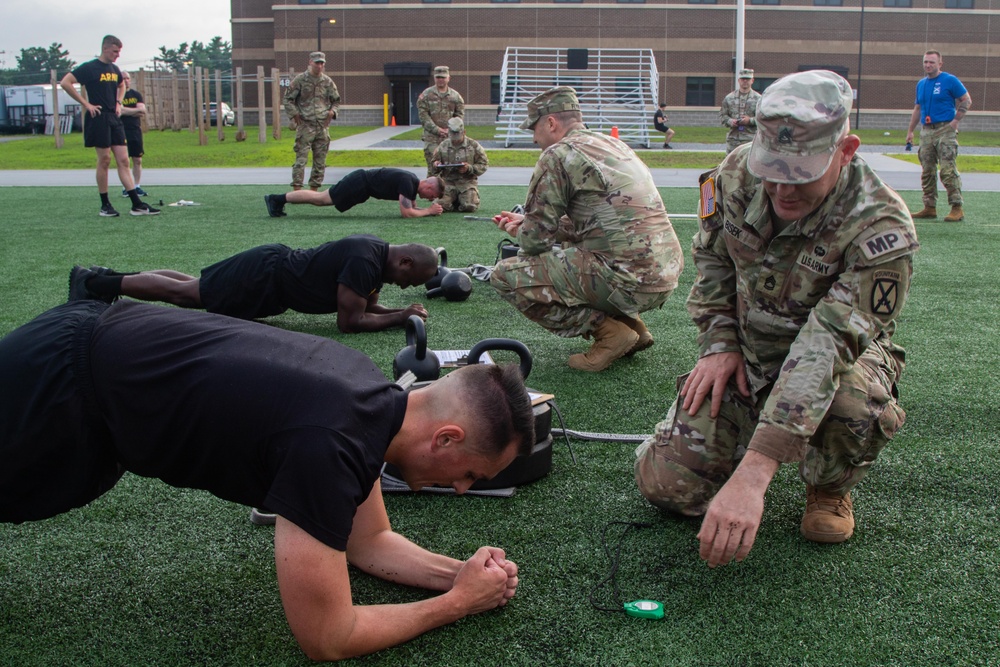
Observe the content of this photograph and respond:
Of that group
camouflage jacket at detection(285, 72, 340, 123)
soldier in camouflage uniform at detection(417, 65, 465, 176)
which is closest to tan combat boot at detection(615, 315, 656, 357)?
soldier in camouflage uniform at detection(417, 65, 465, 176)

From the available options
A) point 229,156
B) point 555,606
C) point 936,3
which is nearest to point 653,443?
point 555,606

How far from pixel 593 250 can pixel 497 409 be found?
9.42 feet

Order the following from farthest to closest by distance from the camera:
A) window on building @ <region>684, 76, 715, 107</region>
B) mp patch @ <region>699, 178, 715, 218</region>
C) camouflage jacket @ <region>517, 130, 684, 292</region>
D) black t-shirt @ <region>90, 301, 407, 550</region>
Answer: window on building @ <region>684, 76, 715, 107</region> < camouflage jacket @ <region>517, 130, 684, 292</region> < mp patch @ <region>699, 178, 715, 218</region> < black t-shirt @ <region>90, 301, 407, 550</region>

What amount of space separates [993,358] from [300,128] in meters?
10.9

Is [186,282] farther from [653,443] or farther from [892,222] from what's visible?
[892,222]

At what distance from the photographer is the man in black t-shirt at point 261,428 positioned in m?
1.90

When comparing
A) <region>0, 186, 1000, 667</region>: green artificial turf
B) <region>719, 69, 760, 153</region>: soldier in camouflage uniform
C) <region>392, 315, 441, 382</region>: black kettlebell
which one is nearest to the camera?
<region>0, 186, 1000, 667</region>: green artificial turf

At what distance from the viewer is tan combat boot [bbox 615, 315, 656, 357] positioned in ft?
16.0

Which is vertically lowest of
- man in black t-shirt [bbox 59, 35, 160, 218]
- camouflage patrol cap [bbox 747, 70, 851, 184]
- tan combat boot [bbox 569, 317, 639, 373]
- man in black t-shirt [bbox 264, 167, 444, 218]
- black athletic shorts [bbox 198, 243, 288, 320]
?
tan combat boot [bbox 569, 317, 639, 373]

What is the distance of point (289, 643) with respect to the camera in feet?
7.41

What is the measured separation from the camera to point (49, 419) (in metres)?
2.04

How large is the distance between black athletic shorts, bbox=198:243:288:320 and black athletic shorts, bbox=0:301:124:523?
3.25 meters

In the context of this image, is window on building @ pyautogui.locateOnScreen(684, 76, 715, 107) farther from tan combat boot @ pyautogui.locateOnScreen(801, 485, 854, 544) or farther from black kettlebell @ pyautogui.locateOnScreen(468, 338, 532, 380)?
tan combat boot @ pyautogui.locateOnScreen(801, 485, 854, 544)

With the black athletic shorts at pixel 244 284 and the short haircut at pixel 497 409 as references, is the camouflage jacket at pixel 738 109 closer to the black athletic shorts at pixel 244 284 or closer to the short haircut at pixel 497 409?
the black athletic shorts at pixel 244 284
